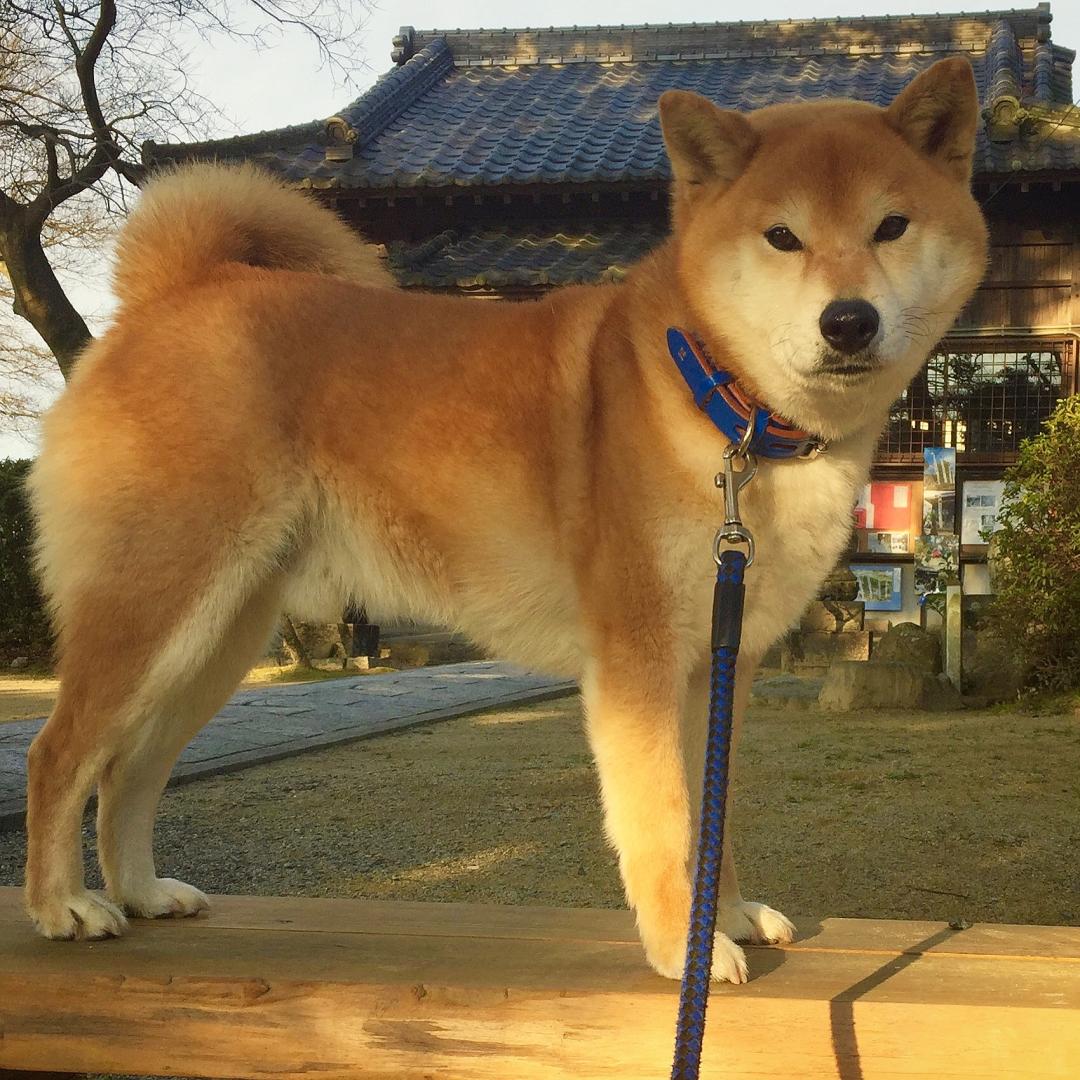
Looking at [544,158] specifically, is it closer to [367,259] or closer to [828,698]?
[828,698]

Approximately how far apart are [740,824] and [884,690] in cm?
315

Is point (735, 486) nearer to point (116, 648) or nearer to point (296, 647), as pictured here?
point (116, 648)

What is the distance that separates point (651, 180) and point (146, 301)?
6.71 meters

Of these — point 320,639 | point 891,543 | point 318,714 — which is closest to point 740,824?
point 318,714

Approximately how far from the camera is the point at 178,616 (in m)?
2.14

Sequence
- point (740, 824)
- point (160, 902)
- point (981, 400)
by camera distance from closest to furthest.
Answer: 1. point (160, 902)
2. point (740, 824)
3. point (981, 400)

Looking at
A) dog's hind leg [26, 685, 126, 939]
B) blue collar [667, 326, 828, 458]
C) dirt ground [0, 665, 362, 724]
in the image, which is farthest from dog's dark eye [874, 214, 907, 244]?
dirt ground [0, 665, 362, 724]

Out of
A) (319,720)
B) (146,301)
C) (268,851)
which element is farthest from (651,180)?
(146,301)

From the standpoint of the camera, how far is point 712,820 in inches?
64.1

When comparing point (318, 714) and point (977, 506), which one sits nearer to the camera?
point (318, 714)

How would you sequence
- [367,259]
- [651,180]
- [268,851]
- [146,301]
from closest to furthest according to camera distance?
[146,301]
[367,259]
[268,851]
[651,180]

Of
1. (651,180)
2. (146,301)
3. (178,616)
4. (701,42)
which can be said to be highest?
(701,42)

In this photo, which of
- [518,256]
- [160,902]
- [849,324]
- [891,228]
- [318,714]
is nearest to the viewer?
[849,324]

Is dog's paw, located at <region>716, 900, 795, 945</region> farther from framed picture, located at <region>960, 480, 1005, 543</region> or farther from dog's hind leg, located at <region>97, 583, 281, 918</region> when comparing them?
framed picture, located at <region>960, 480, 1005, 543</region>
